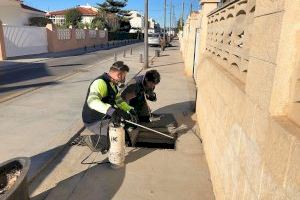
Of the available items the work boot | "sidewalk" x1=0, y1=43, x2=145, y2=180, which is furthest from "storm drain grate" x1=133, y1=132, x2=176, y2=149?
"sidewalk" x1=0, y1=43, x2=145, y2=180

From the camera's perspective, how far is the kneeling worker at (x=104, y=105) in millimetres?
4445

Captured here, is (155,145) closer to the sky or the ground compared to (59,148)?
closer to the ground

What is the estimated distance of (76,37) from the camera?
3647 cm

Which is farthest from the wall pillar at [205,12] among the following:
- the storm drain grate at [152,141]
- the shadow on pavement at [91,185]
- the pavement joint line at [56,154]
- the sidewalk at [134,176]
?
the shadow on pavement at [91,185]

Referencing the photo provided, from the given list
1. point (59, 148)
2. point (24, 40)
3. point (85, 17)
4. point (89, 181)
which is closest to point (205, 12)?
point (59, 148)

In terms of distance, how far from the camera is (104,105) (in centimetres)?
442

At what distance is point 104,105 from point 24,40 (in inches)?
944

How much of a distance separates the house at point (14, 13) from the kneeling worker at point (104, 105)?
98.2ft

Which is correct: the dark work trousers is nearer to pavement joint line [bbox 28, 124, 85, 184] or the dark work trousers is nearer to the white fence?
pavement joint line [bbox 28, 124, 85, 184]

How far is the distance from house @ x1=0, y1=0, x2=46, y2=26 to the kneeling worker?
29.9 metres

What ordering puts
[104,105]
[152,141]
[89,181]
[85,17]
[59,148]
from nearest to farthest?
[89,181] → [104,105] → [59,148] → [152,141] → [85,17]

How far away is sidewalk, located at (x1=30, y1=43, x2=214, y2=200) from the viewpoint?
3.99 m

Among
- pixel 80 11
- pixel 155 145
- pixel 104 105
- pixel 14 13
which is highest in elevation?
pixel 80 11

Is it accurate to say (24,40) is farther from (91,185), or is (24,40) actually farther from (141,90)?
(91,185)
